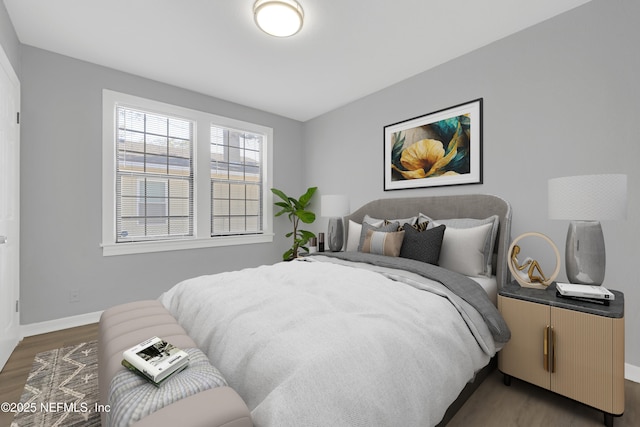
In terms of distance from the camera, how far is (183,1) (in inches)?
81.5

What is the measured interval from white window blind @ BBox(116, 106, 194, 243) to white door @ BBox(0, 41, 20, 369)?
813 millimetres

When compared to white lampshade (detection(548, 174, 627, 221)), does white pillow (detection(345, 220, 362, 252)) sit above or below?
below

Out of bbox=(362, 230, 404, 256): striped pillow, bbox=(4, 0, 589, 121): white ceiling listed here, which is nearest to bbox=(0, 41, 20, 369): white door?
bbox=(4, 0, 589, 121): white ceiling

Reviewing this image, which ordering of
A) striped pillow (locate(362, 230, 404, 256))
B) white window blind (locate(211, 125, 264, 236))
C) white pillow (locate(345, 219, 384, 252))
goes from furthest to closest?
1. white window blind (locate(211, 125, 264, 236))
2. white pillow (locate(345, 219, 384, 252))
3. striped pillow (locate(362, 230, 404, 256))

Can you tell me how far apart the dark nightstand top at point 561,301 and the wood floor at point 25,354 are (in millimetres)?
3055

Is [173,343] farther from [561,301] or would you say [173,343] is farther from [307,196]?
[307,196]

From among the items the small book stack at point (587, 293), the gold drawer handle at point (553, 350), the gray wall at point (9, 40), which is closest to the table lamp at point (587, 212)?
the small book stack at point (587, 293)

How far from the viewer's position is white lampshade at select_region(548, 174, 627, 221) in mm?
1575

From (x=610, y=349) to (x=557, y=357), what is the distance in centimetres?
25

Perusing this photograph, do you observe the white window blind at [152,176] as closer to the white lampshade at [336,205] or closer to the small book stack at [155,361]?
the white lampshade at [336,205]

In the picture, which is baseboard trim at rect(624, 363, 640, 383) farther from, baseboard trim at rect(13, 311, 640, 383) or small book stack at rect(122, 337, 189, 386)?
baseboard trim at rect(13, 311, 640, 383)

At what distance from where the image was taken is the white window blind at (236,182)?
392 centimetres

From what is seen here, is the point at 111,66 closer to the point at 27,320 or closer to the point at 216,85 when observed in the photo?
the point at 216,85

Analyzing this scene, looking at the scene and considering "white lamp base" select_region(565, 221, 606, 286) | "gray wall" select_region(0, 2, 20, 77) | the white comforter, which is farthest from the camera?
"gray wall" select_region(0, 2, 20, 77)
